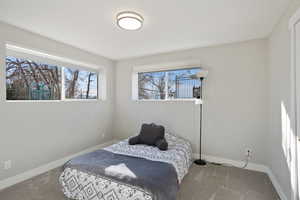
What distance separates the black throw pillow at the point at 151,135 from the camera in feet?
9.31

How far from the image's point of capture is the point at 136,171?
5.81 feet

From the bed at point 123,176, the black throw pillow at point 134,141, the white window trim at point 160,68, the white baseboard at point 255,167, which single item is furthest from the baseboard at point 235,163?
the black throw pillow at point 134,141

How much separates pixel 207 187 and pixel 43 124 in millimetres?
2879

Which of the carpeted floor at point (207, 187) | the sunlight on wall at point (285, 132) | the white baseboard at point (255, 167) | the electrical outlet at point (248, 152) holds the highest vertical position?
the sunlight on wall at point (285, 132)

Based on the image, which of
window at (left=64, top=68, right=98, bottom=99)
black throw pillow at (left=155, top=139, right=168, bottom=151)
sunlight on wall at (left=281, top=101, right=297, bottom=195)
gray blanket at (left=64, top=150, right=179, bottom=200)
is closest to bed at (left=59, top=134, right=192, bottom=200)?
gray blanket at (left=64, top=150, right=179, bottom=200)

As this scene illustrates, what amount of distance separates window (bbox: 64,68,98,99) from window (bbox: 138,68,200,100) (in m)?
1.19

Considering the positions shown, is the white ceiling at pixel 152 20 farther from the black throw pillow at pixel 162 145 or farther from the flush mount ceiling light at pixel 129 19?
the black throw pillow at pixel 162 145

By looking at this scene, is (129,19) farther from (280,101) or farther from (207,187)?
(207,187)

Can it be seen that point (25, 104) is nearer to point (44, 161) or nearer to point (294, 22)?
point (44, 161)

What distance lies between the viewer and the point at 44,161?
262 centimetres

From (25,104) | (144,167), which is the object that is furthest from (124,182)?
(25,104)

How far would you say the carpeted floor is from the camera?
1940 mm

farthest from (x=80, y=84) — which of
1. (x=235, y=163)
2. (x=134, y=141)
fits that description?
(x=235, y=163)

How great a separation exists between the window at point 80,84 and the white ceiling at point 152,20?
2.48 ft
